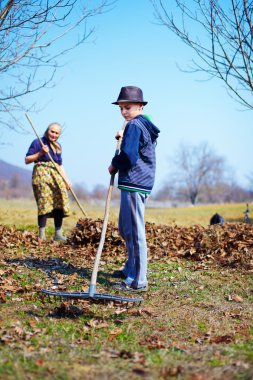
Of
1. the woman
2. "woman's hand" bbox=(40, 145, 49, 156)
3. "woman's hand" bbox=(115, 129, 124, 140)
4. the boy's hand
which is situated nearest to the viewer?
the boy's hand

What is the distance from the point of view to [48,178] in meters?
8.66

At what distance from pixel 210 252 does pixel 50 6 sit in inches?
179

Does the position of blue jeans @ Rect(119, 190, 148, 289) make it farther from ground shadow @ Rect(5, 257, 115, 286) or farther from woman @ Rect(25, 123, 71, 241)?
woman @ Rect(25, 123, 71, 241)

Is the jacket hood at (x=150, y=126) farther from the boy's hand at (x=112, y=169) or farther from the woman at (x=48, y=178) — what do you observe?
the woman at (x=48, y=178)

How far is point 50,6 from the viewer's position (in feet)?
21.4

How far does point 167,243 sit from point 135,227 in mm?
3304

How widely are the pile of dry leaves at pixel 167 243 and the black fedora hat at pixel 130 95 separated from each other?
119 inches

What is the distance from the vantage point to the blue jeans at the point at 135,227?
16.2 ft

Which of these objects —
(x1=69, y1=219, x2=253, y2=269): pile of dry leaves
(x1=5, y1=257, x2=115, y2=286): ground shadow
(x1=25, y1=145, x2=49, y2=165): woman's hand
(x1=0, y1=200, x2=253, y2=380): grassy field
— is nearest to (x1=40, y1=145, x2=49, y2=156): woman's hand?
(x1=25, y1=145, x2=49, y2=165): woman's hand

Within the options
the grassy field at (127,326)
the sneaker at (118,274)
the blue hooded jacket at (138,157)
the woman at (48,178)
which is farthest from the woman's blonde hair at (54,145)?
the blue hooded jacket at (138,157)

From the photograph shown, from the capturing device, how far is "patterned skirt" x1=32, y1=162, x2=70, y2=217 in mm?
8602

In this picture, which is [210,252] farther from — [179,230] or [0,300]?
[0,300]

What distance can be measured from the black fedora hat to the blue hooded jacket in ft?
0.62

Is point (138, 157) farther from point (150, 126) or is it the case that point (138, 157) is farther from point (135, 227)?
point (135, 227)
